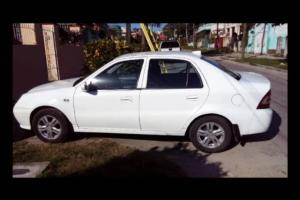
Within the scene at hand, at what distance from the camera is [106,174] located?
4.01 metres

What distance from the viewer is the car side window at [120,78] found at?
469 centimetres

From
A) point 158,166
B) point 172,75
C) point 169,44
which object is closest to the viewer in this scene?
point 158,166

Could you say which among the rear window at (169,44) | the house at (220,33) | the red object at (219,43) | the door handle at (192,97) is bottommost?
the door handle at (192,97)

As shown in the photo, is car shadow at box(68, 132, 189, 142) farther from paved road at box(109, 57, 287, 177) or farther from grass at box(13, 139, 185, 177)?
grass at box(13, 139, 185, 177)

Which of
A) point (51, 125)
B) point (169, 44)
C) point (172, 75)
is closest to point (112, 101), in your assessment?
point (172, 75)

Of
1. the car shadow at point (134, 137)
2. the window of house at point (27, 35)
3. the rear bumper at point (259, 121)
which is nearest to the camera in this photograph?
the rear bumper at point (259, 121)

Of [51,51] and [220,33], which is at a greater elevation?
[220,33]

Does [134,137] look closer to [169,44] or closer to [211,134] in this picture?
[211,134]

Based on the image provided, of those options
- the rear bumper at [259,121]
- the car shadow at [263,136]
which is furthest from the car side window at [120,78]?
the car shadow at [263,136]

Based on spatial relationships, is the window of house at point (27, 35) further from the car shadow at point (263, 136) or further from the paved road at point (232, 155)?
the car shadow at point (263, 136)

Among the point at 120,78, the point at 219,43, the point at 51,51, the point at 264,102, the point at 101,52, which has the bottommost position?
the point at 264,102

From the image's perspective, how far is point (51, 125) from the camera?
4980mm

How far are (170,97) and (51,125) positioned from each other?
7.20 ft
